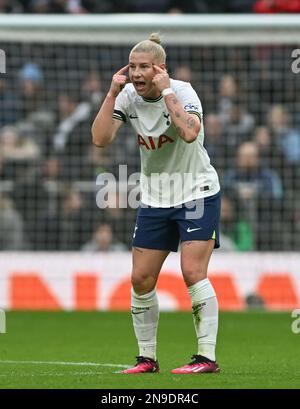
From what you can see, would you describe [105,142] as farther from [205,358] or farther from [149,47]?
[205,358]

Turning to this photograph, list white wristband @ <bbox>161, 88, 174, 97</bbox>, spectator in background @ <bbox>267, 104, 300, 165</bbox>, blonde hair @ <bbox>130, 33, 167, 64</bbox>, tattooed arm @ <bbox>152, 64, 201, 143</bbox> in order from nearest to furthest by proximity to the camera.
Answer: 1. tattooed arm @ <bbox>152, 64, 201, 143</bbox>
2. white wristband @ <bbox>161, 88, 174, 97</bbox>
3. blonde hair @ <bbox>130, 33, 167, 64</bbox>
4. spectator in background @ <bbox>267, 104, 300, 165</bbox>

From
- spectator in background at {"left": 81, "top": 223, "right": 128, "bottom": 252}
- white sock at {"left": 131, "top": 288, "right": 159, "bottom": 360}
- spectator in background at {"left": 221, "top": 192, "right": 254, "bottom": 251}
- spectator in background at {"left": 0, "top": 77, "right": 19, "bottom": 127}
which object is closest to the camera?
white sock at {"left": 131, "top": 288, "right": 159, "bottom": 360}

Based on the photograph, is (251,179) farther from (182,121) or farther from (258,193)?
(182,121)

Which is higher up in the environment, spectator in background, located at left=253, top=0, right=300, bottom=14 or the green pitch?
spectator in background, located at left=253, top=0, right=300, bottom=14

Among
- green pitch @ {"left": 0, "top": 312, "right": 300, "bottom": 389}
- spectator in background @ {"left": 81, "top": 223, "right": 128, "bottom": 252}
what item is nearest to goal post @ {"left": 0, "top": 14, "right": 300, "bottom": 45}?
spectator in background @ {"left": 81, "top": 223, "right": 128, "bottom": 252}

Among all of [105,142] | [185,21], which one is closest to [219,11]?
[185,21]

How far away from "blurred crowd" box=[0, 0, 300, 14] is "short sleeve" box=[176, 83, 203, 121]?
1141 centimetres

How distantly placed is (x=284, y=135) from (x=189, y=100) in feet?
29.9

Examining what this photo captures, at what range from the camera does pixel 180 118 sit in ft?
27.0

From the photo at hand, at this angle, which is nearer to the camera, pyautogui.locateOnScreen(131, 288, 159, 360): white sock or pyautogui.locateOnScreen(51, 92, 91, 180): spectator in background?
pyautogui.locateOnScreen(131, 288, 159, 360): white sock

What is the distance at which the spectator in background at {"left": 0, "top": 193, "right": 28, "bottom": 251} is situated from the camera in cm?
1708

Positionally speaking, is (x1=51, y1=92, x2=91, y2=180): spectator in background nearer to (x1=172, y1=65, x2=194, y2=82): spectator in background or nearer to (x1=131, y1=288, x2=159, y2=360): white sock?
(x1=172, y1=65, x2=194, y2=82): spectator in background

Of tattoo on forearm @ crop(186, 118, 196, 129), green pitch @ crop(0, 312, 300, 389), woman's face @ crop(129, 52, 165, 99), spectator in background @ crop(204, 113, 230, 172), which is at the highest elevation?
woman's face @ crop(129, 52, 165, 99)

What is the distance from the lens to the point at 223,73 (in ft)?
58.1
